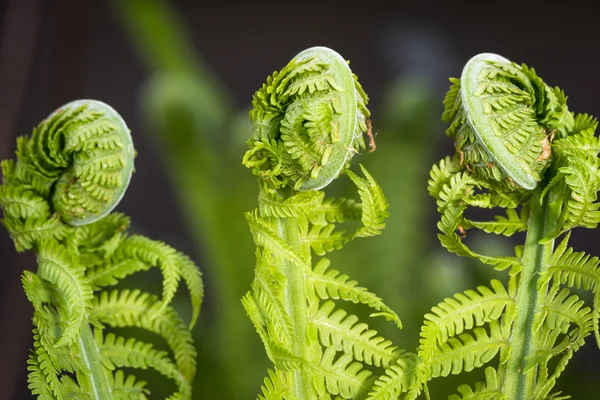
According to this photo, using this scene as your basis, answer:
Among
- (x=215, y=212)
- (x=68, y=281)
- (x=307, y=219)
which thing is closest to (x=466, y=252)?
(x=307, y=219)

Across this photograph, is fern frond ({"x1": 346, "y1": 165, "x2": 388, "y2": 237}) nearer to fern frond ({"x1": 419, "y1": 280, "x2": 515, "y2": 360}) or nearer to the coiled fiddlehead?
fern frond ({"x1": 419, "y1": 280, "x2": 515, "y2": 360})

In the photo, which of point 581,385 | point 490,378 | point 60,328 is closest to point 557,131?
point 490,378

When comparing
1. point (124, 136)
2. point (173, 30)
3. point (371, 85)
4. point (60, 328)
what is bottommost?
point (60, 328)

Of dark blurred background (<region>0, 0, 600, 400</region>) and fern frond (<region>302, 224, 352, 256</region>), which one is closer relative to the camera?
fern frond (<region>302, 224, 352, 256</region>)

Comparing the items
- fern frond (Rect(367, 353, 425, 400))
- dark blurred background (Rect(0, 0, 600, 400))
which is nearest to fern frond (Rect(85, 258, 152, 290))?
fern frond (Rect(367, 353, 425, 400))

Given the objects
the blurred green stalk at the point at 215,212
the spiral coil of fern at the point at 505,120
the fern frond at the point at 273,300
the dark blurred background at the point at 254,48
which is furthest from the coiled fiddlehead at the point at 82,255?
the dark blurred background at the point at 254,48

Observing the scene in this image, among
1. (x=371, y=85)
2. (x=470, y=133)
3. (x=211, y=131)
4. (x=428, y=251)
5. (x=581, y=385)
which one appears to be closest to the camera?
(x=470, y=133)

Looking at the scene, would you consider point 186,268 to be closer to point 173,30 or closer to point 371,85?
point 173,30
